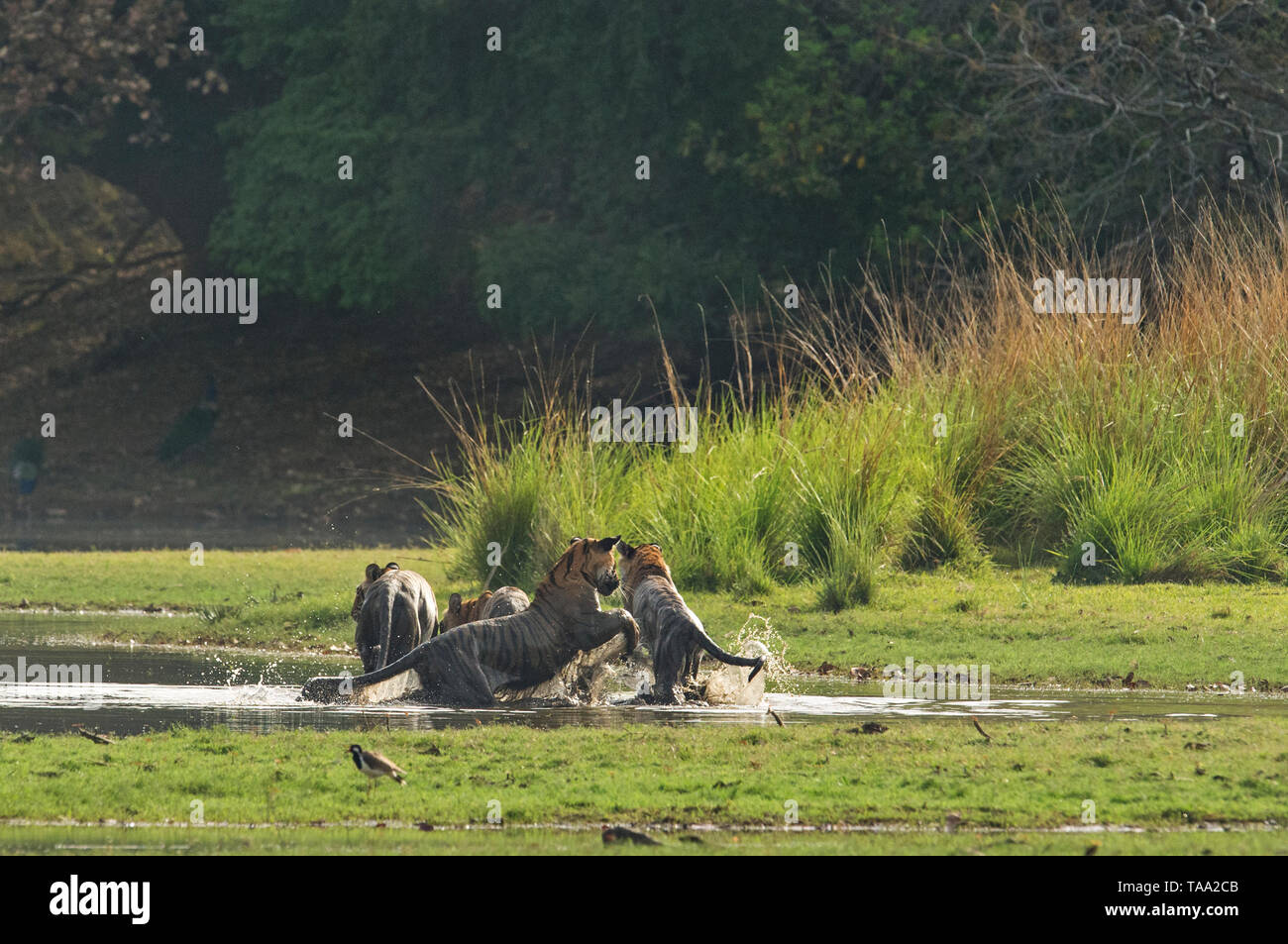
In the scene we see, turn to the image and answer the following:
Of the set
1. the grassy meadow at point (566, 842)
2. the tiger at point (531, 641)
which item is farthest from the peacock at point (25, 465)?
the grassy meadow at point (566, 842)

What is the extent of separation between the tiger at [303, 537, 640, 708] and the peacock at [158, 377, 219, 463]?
68.7ft

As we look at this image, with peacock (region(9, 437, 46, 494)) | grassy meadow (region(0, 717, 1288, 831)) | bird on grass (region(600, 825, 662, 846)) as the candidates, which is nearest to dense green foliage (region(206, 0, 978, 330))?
peacock (region(9, 437, 46, 494))

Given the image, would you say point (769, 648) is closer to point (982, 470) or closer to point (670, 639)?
point (670, 639)

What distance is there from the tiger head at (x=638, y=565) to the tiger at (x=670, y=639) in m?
0.10

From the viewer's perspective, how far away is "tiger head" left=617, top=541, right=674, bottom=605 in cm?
1127

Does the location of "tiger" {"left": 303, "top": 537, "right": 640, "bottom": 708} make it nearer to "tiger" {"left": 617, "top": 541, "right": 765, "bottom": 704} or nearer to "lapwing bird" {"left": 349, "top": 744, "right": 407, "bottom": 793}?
"tiger" {"left": 617, "top": 541, "right": 765, "bottom": 704}

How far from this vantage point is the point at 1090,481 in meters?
15.3

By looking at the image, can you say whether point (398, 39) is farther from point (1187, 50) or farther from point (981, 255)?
point (1187, 50)

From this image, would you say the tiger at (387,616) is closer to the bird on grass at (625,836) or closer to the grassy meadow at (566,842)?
the grassy meadow at (566,842)

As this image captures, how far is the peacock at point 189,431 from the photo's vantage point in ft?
101

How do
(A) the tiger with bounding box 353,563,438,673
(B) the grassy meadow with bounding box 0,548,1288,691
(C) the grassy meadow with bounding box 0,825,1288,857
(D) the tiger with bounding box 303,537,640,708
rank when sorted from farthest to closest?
(B) the grassy meadow with bounding box 0,548,1288,691 → (A) the tiger with bounding box 353,563,438,673 → (D) the tiger with bounding box 303,537,640,708 → (C) the grassy meadow with bounding box 0,825,1288,857

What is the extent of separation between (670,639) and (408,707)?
1.43 metres

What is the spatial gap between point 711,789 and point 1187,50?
1907cm
